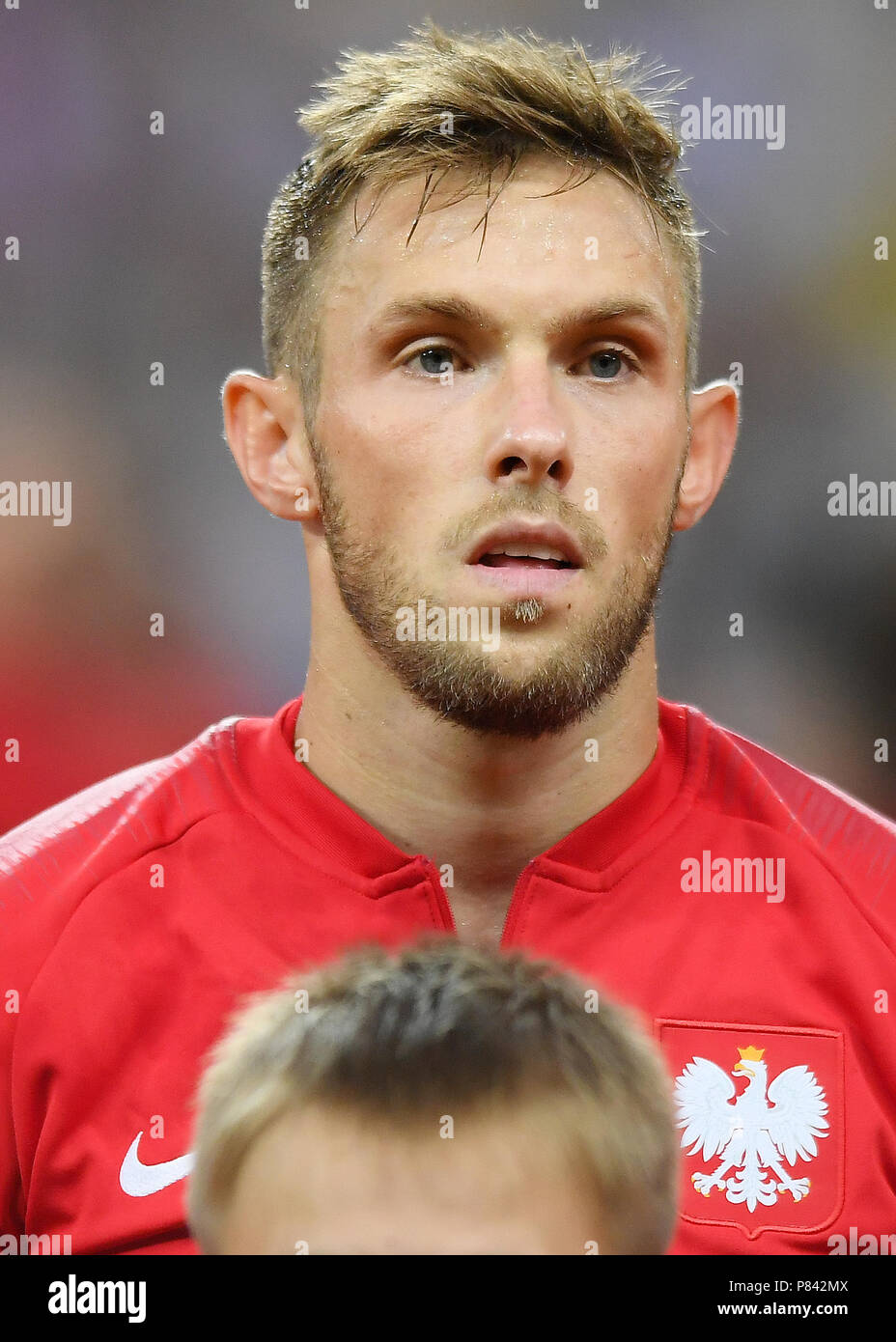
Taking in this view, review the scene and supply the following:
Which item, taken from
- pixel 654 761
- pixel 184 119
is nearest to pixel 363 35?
pixel 184 119

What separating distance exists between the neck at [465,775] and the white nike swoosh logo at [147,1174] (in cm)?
46

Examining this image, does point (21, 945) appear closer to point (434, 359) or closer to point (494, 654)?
point (494, 654)

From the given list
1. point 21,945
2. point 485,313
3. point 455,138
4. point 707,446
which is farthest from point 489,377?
point 21,945

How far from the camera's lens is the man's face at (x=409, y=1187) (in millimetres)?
1172

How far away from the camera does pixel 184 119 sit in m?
2.12

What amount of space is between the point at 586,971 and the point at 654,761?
1.04 ft

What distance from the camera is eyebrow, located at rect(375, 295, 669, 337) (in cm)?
165

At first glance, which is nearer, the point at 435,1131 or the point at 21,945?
the point at 435,1131

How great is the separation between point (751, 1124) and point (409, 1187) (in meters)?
0.53

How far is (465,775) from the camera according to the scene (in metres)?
1.78

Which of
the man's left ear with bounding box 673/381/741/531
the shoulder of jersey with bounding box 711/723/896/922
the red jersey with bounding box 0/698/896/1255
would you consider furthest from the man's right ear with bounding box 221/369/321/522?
the shoulder of jersey with bounding box 711/723/896/922

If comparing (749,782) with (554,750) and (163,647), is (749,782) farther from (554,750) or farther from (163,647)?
(163,647)

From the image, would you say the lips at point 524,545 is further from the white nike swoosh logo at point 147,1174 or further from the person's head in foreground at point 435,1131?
the white nike swoosh logo at point 147,1174

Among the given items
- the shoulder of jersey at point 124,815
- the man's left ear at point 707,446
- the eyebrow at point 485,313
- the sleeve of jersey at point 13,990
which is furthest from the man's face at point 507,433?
the sleeve of jersey at point 13,990
